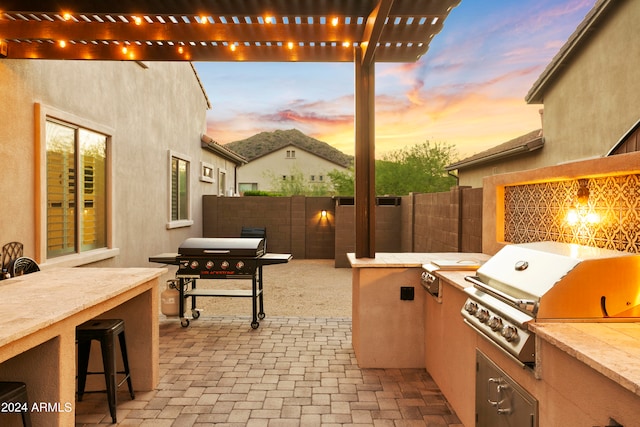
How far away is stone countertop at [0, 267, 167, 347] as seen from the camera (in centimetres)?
195

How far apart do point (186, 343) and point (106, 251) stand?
3415mm

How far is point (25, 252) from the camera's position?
515 centimetres

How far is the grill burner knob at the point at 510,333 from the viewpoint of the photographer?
6.71 feet

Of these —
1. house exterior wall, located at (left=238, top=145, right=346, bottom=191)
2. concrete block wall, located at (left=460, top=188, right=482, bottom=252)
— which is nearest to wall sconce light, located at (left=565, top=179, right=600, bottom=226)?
concrete block wall, located at (left=460, top=188, right=482, bottom=252)

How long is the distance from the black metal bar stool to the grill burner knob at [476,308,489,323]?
2.47 metres

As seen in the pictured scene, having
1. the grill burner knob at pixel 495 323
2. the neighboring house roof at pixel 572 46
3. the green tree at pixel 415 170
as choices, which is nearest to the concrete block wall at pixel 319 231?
the neighboring house roof at pixel 572 46

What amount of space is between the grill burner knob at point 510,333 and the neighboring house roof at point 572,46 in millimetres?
9028

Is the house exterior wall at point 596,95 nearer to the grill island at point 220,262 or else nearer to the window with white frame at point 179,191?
the grill island at point 220,262

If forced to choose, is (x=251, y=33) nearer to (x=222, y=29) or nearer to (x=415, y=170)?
(x=222, y=29)

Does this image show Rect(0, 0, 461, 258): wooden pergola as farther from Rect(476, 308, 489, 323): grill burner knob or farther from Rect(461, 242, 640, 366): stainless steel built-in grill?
Rect(461, 242, 640, 366): stainless steel built-in grill

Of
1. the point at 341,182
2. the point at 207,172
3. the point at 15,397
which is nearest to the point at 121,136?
the point at 207,172

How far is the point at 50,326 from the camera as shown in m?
2.12

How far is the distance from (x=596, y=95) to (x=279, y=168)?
2819cm

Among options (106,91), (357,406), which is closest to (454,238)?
(357,406)
